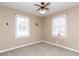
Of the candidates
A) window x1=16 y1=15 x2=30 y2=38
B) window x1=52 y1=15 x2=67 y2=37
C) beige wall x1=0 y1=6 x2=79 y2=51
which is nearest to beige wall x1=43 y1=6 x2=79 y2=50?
beige wall x1=0 y1=6 x2=79 y2=51

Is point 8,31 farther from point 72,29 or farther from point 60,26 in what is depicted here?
point 72,29

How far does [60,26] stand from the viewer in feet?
18.2

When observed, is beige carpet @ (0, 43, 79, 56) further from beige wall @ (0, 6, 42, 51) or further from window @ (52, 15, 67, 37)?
window @ (52, 15, 67, 37)

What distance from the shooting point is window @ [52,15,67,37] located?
5223 mm

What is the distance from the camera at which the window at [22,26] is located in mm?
5208

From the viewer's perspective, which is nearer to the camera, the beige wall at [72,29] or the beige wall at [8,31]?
the beige wall at [8,31]

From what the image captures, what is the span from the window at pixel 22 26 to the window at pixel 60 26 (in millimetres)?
Answer: 1765

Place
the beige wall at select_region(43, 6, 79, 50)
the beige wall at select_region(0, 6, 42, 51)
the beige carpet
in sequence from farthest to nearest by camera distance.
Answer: the beige wall at select_region(43, 6, 79, 50), the beige wall at select_region(0, 6, 42, 51), the beige carpet

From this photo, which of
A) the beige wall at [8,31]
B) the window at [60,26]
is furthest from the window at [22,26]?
the window at [60,26]

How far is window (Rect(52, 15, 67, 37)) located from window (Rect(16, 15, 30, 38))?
177 centimetres

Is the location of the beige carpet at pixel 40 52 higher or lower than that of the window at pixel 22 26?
lower

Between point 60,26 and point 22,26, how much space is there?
2326mm

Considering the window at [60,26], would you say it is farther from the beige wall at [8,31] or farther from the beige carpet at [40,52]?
the beige wall at [8,31]

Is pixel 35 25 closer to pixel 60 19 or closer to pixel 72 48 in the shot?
pixel 60 19
